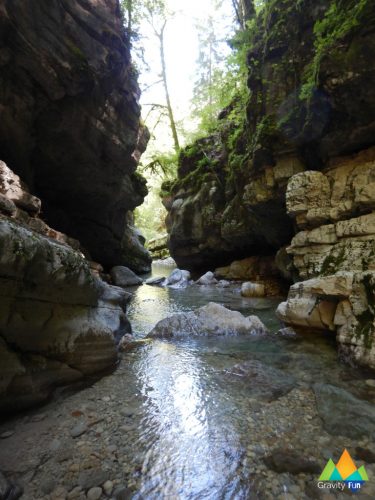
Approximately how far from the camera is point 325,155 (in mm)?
7871

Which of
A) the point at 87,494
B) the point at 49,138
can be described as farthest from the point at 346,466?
the point at 49,138

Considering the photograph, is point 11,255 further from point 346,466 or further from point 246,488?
point 346,466

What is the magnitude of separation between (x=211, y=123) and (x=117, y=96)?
730 centimetres

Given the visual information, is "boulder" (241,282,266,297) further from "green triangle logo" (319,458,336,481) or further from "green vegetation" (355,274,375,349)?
"green triangle logo" (319,458,336,481)

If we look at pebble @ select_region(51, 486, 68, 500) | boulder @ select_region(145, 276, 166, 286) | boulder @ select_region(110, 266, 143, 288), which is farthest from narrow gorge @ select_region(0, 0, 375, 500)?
boulder @ select_region(145, 276, 166, 286)

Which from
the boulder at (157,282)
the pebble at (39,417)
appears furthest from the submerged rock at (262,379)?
the boulder at (157,282)

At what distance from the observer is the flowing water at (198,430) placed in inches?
83.5

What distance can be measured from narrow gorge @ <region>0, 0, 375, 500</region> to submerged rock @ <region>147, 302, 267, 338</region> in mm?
42

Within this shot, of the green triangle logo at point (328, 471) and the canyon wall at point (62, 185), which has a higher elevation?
the canyon wall at point (62, 185)

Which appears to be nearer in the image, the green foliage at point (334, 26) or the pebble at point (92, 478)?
the pebble at point (92, 478)

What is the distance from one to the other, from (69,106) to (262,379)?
35.7ft

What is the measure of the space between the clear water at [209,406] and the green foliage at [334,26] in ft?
21.5

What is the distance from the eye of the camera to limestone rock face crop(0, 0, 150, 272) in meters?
7.98

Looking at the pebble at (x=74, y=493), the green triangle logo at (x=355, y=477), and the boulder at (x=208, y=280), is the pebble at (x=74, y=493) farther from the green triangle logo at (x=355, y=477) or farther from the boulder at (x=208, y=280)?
the boulder at (x=208, y=280)
